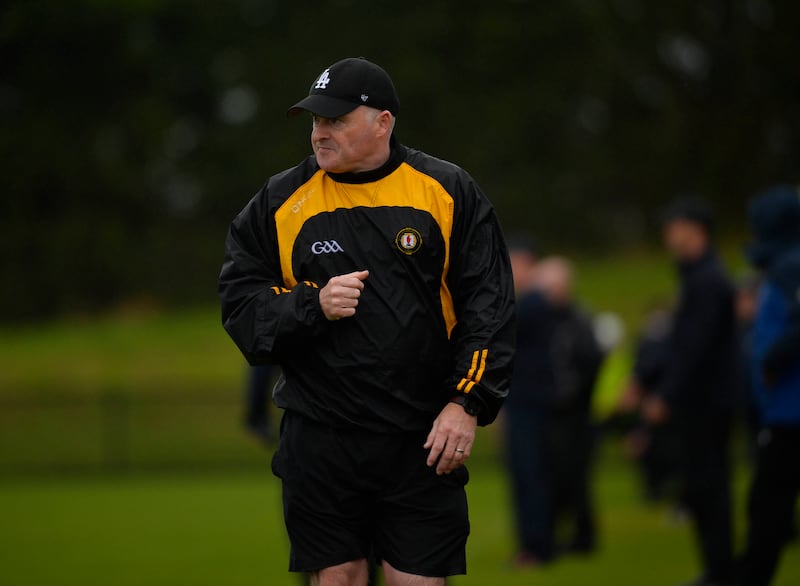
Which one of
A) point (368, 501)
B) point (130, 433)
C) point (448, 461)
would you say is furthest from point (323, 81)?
point (130, 433)

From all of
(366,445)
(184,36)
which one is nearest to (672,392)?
(366,445)

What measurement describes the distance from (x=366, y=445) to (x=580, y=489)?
6002 millimetres

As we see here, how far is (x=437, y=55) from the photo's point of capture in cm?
2675

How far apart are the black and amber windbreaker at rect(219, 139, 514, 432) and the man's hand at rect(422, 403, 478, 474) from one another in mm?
→ 84

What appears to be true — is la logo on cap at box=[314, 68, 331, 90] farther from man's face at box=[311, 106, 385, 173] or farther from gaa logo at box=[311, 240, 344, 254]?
gaa logo at box=[311, 240, 344, 254]

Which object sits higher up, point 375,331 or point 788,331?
point 375,331

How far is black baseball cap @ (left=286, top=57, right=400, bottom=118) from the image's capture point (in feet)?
14.6

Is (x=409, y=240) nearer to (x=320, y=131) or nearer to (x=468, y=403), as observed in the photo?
(x=320, y=131)

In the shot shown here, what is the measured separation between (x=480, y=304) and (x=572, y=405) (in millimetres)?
6287

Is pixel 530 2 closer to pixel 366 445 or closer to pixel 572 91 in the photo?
pixel 572 91

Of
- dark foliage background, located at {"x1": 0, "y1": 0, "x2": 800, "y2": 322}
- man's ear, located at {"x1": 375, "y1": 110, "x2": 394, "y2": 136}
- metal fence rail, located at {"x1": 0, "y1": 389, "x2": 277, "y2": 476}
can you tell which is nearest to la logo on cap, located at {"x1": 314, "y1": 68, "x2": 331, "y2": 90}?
man's ear, located at {"x1": 375, "y1": 110, "x2": 394, "y2": 136}

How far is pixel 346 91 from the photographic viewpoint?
177 inches

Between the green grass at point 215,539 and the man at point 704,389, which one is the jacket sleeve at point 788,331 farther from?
the green grass at point 215,539

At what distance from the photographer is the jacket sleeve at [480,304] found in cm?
444
